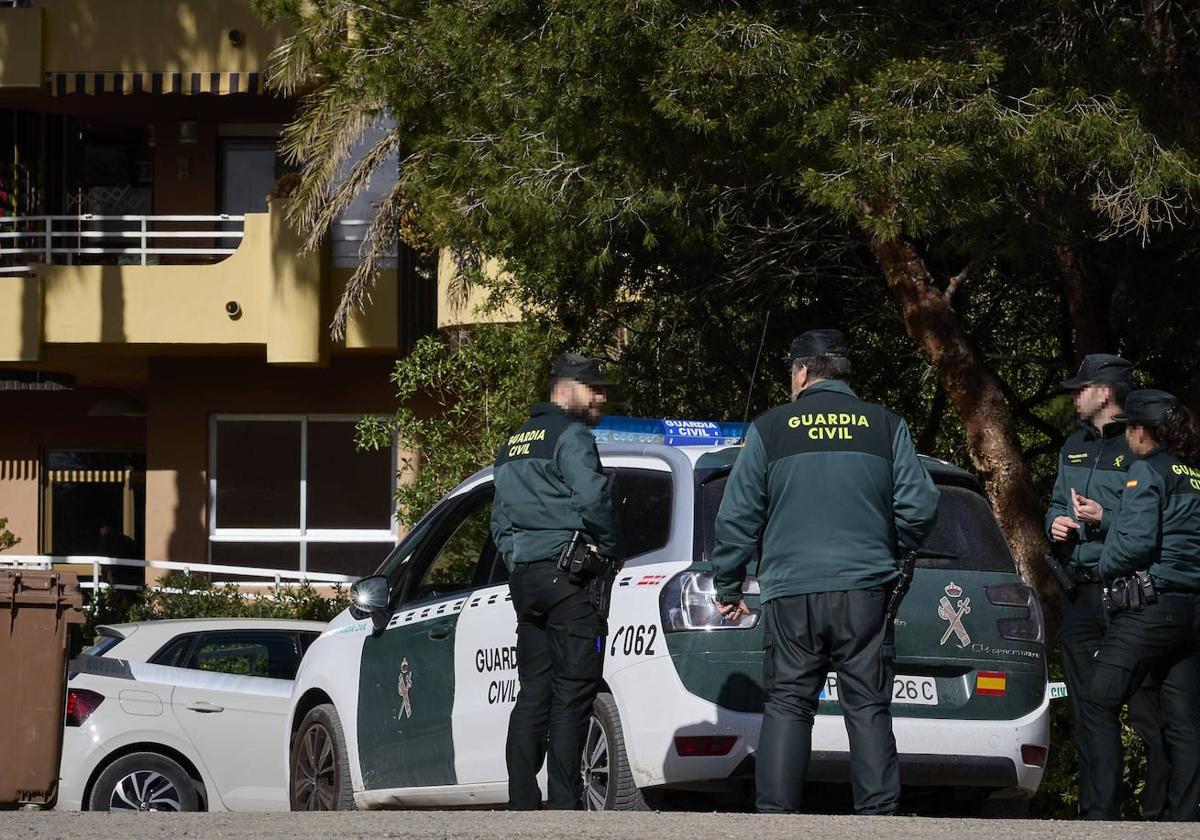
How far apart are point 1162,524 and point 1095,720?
841mm

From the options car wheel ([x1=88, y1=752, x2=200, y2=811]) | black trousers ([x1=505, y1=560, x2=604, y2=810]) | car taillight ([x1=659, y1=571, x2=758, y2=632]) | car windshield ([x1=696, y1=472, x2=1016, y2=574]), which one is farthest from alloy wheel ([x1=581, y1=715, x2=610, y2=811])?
car wheel ([x1=88, y1=752, x2=200, y2=811])

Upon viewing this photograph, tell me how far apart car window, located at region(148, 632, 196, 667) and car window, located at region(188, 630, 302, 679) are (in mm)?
54

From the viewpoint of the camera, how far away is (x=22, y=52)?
57.4 feet

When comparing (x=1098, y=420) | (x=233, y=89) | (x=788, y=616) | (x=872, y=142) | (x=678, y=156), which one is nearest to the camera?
(x=788, y=616)

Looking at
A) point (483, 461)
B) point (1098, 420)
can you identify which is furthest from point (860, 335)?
point (1098, 420)

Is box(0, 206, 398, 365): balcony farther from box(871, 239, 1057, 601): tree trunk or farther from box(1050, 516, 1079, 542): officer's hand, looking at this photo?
box(1050, 516, 1079, 542): officer's hand

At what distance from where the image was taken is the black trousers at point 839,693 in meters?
5.44

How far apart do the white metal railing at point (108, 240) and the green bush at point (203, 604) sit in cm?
344

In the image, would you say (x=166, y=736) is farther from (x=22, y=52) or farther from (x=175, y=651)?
(x=22, y=52)

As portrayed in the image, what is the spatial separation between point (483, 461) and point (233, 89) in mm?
5440

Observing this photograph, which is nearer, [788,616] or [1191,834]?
[1191,834]

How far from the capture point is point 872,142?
27.2 ft

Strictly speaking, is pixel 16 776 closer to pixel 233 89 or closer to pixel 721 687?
pixel 721 687

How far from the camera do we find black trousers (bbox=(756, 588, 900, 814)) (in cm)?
544
